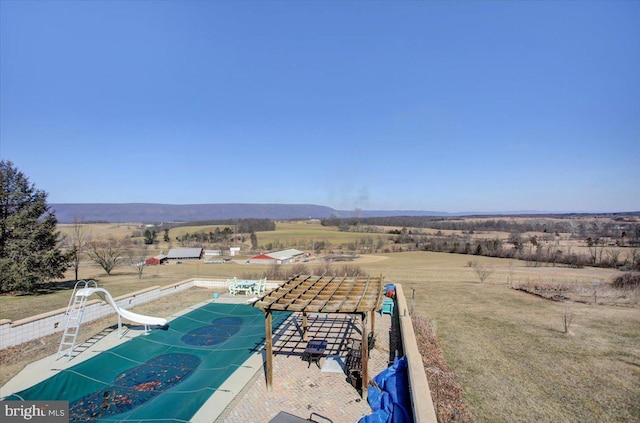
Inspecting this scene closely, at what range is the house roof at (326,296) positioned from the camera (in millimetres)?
9008

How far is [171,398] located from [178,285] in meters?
14.5

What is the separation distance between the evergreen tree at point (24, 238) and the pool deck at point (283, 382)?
889 centimetres

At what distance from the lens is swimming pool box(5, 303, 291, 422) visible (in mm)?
8242

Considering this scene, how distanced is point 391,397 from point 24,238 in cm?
2187

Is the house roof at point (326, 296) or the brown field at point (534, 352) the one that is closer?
the brown field at point (534, 352)

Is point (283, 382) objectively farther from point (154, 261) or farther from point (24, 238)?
point (154, 261)

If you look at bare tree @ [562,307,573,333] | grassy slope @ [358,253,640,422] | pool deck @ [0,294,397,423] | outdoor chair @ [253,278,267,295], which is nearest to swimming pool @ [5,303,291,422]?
pool deck @ [0,294,397,423]

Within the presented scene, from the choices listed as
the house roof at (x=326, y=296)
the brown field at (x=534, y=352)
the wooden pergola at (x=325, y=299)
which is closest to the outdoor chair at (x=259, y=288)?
the brown field at (x=534, y=352)

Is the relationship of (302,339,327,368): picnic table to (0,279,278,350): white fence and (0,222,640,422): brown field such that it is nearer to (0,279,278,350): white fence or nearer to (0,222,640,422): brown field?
(0,222,640,422): brown field

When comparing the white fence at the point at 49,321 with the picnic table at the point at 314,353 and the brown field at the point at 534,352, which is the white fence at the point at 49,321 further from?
the picnic table at the point at 314,353

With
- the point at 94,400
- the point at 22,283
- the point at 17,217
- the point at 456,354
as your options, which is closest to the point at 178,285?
the point at 22,283

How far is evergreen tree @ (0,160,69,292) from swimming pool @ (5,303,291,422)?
10.7 metres

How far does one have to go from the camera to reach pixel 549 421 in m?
7.77

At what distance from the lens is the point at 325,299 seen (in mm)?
10055
